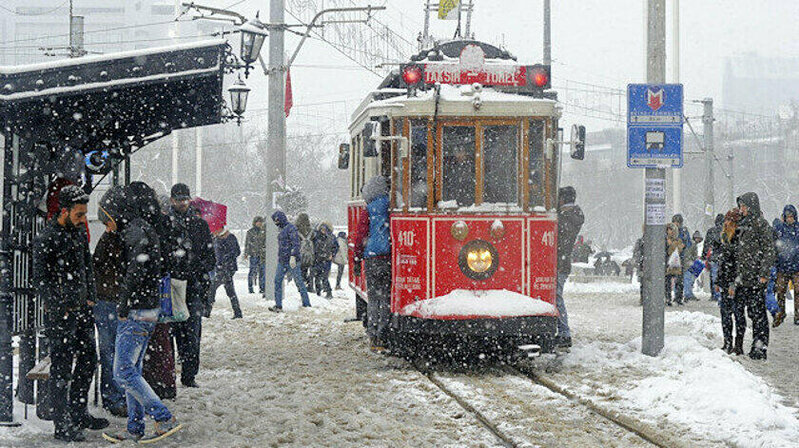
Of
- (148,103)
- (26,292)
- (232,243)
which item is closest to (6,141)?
(26,292)

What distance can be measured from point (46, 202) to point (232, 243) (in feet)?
29.5

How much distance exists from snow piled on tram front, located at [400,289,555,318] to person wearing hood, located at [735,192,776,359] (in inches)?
92.9

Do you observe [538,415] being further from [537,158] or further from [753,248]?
[753,248]

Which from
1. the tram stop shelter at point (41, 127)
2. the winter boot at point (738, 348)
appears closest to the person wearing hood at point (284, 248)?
the winter boot at point (738, 348)

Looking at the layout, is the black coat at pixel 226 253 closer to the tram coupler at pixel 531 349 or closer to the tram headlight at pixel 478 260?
the tram headlight at pixel 478 260

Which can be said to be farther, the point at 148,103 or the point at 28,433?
the point at 148,103

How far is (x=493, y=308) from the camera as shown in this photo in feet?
34.2

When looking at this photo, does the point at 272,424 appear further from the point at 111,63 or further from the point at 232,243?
the point at 232,243

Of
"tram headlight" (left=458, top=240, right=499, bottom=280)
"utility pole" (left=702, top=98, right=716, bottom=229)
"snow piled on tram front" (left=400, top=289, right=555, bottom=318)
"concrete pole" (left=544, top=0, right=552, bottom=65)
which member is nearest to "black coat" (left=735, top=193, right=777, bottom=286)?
"snow piled on tram front" (left=400, top=289, right=555, bottom=318)

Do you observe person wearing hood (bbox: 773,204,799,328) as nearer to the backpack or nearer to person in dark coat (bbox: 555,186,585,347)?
person in dark coat (bbox: 555,186,585,347)

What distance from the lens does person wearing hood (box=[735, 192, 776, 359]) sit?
36.5ft

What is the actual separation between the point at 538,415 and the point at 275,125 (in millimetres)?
12831

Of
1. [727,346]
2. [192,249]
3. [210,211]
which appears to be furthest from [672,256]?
[192,249]

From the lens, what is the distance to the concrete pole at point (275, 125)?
19.8 metres
